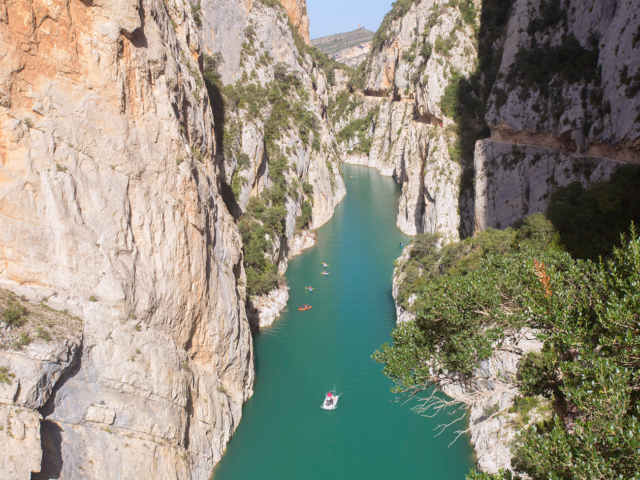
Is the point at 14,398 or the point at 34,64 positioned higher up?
the point at 34,64

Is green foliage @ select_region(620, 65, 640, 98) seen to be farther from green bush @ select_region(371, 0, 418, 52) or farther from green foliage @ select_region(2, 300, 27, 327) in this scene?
green bush @ select_region(371, 0, 418, 52)

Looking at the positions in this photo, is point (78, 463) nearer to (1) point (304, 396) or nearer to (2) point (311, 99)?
(1) point (304, 396)

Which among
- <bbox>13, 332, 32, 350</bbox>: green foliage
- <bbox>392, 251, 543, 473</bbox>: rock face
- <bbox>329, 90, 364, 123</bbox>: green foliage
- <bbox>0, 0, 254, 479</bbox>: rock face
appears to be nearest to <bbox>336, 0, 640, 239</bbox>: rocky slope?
<bbox>392, 251, 543, 473</bbox>: rock face

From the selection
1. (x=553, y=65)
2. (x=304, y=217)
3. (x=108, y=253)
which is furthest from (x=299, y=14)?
(x=108, y=253)

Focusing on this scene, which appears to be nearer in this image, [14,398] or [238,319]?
[14,398]

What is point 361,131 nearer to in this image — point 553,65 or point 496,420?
point 553,65

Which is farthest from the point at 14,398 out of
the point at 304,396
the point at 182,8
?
the point at 182,8

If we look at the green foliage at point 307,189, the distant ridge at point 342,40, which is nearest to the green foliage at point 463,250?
the green foliage at point 307,189

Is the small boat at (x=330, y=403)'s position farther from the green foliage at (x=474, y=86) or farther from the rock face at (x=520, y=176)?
the green foliage at (x=474, y=86)
